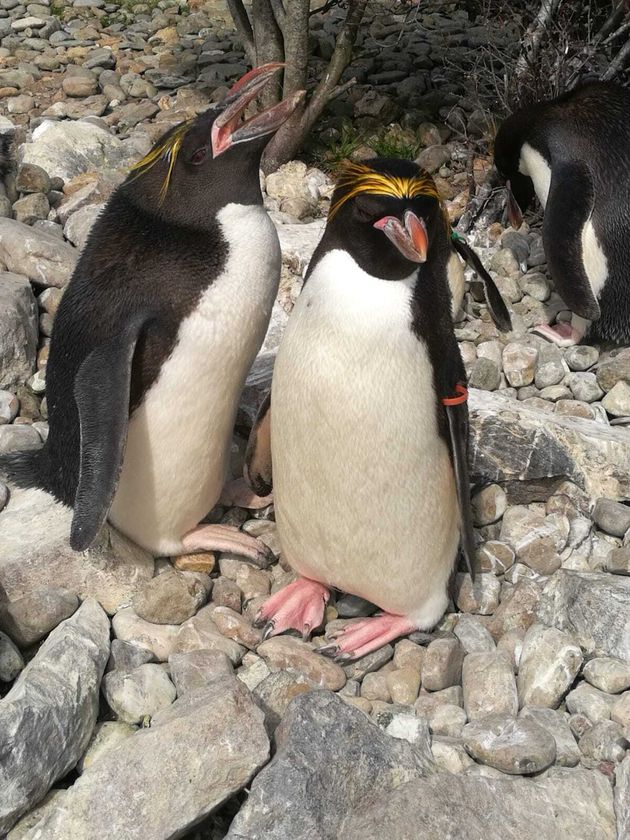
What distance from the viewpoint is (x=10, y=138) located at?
5.14 metres

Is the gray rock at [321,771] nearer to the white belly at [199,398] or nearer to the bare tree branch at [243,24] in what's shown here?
the white belly at [199,398]

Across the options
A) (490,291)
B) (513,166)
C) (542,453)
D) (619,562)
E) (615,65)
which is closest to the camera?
(619,562)

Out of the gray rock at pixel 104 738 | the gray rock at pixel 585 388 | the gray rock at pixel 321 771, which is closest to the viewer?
the gray rock at pixel 321 771

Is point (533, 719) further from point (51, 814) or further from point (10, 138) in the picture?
point (10, 138)

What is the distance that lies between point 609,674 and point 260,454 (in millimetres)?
1218

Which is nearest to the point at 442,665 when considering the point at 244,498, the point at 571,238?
the point at 244,498

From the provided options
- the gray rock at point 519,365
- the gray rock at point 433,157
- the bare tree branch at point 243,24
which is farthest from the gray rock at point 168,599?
the bare tree branch at point 243,24

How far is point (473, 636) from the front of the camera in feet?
9.64

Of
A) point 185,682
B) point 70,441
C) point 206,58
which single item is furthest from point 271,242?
point 206,58

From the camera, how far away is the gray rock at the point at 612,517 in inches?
127

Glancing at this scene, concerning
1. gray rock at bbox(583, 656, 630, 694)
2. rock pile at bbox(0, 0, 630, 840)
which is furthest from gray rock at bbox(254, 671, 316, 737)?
gray rock at bbox(583, 656, 630, 694)

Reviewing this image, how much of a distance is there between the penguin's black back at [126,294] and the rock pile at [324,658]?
1.20 ft

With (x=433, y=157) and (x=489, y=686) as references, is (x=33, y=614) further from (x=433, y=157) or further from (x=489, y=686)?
(x=433, y=157)

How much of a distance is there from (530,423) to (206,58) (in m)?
4.27
